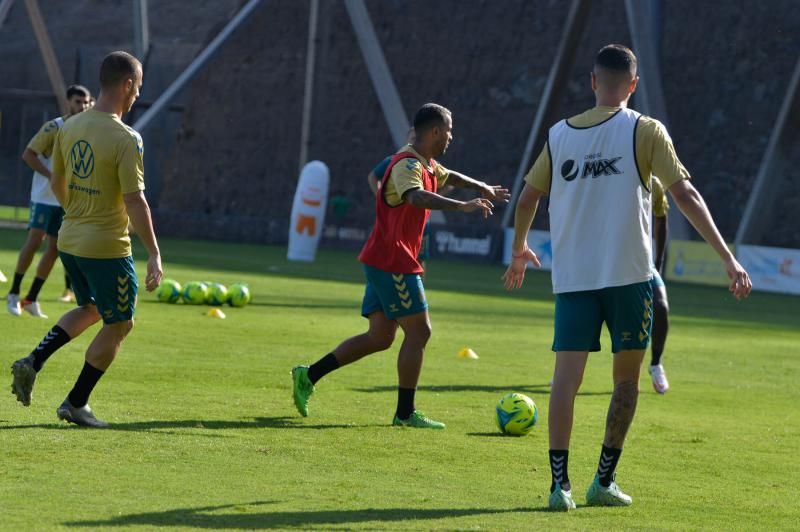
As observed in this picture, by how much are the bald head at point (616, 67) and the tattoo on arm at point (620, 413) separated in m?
1.41

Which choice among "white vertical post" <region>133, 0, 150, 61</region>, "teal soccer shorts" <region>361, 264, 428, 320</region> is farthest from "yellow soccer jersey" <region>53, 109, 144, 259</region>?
"white vertical post" <region>133, 0, 150, 61</region>

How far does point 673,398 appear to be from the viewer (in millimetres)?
11102

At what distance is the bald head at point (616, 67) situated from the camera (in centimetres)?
636

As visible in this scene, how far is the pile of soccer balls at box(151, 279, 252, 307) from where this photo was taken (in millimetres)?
16984

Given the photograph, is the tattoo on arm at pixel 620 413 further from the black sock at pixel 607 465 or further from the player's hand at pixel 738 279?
the player's hand at pixel 738 279

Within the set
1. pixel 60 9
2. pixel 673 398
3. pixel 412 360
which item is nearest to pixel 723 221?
pixel 673 398

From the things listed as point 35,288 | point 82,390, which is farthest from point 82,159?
point 35,288

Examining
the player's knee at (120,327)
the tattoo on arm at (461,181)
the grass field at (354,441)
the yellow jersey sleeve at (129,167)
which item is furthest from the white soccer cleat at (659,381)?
the yellow jersey sleeve at (129,167)

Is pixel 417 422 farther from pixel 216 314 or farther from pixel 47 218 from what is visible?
pixel 216 314

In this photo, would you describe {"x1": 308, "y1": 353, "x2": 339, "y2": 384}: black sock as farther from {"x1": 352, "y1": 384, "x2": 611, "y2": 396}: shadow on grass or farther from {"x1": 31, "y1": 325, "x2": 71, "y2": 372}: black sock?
{"x1": 31, "y1": 325, "x2": 71, "y2": 372}: black sock

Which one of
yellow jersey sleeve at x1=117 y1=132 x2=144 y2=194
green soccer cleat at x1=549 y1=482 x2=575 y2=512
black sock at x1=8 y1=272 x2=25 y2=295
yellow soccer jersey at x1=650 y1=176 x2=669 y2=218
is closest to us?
green soccer cleat at x1=549 y1=482 x2=575 y2=512

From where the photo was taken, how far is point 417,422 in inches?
340

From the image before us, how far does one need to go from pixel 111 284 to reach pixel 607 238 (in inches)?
113

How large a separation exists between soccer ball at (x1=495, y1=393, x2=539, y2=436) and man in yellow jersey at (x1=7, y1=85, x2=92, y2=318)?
5587 mm
